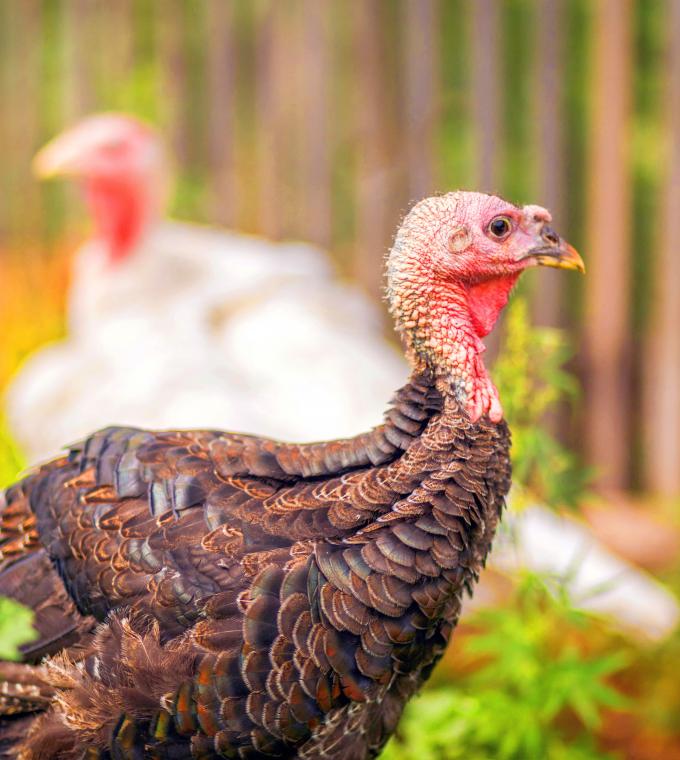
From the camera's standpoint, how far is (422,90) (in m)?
5.32

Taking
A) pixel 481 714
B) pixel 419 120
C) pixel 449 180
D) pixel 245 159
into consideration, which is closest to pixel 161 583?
pixel 481 714

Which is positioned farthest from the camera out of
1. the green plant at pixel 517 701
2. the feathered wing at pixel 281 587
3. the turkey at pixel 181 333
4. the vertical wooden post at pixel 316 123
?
the vertical wooden post at pixel 316 123

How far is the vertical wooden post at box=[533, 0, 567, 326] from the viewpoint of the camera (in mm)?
4664

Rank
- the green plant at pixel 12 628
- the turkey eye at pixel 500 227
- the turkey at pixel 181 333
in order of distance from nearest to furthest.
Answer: the green plant at pixel 12 628, the turkey eye at pixel 500 227, the turkey at pixel 181 333

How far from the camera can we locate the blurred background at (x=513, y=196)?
9.80 ft

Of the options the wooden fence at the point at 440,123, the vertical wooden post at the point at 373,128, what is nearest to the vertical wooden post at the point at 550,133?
the wooden fence at the point at 440,123

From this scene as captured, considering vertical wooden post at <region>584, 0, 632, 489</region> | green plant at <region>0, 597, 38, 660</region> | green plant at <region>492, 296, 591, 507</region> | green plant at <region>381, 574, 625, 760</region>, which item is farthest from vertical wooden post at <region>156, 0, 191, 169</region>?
green plant at <region>0, 597, 38, 660</region>

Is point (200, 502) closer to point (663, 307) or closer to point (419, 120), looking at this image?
point (663, 307)

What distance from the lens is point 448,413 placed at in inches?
84.4

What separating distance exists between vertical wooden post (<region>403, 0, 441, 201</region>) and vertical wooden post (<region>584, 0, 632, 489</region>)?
895 mm

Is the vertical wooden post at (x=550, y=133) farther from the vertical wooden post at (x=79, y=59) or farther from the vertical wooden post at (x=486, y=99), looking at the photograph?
the vertical wooden post at (x=79, y=59)

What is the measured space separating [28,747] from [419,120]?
3.92m

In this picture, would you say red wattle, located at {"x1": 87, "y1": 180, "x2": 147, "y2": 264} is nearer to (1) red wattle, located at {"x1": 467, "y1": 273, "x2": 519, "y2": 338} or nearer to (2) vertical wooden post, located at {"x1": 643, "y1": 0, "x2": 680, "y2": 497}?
(2) vertical wooden post, located at {"x1": 643, "y1": 0, "x2": 680, "y2": 497}

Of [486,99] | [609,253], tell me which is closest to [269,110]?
[486,99]
